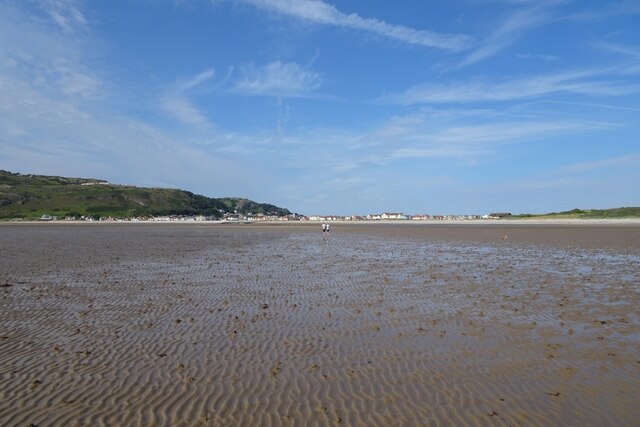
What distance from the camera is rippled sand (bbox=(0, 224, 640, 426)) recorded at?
6602mm

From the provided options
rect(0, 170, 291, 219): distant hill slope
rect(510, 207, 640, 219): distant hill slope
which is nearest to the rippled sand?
rect(510, 207, 640, 219): distant hill slope

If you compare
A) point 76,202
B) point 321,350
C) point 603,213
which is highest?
point 76,202

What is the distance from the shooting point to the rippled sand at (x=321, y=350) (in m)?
6.60

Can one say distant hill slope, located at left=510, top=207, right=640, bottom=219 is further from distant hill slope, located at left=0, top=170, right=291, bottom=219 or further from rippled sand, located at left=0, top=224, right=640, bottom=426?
distant hill slope, located at left=0, top=170, right=291, bottom=219

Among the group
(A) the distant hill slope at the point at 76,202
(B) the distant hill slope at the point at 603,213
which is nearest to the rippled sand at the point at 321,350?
(B) the distant hill slope at the point at 603,213

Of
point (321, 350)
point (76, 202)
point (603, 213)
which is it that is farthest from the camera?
point (76, 202)

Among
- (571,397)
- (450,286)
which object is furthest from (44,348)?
(450,286)

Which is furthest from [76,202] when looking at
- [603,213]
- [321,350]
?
[321,350]

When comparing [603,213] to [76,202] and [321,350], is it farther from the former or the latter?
[76,202]

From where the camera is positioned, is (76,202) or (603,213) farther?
(76,202)

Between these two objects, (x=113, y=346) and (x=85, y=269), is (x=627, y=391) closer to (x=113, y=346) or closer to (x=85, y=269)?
(x=113, y=346)

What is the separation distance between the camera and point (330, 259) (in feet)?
90.2

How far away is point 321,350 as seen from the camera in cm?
955

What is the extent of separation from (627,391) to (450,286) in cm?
1016
